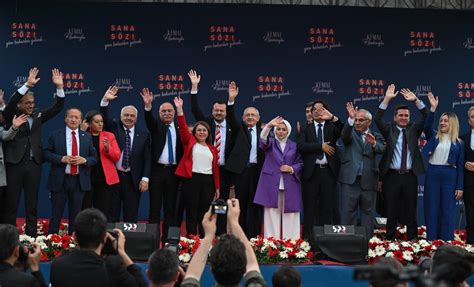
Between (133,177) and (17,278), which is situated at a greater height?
(133,177)

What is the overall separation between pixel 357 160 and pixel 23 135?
3652 millimetres

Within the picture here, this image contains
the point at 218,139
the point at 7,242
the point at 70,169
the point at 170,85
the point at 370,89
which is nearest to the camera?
the point at 7,242

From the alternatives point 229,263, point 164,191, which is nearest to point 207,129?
point 164,191

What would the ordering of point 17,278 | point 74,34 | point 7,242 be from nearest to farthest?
point 17,278, point 7,242, point 74,34

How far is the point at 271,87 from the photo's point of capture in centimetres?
1152

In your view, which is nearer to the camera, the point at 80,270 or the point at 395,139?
the point at 80,270

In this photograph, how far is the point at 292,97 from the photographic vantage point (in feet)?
37.9

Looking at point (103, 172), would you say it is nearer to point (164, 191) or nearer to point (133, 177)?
point (133, 177)

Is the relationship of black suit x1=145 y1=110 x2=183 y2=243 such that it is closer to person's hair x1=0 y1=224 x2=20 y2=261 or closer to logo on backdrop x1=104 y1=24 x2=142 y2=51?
logo on backdrop x1=104 y1=24 x2=142 y2=51

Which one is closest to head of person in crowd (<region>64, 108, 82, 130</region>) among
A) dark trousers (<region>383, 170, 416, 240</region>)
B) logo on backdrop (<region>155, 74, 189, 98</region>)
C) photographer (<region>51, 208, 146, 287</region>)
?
logo on backdrop (<region>155, 74, 189, 98</region>)

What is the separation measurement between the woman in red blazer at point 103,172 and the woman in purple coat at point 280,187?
5.34ft

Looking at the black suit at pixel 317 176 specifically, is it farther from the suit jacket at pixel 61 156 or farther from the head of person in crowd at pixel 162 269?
the head of person in crowd at pixel 162 269

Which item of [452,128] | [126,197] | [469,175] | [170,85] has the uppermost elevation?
[170,85]

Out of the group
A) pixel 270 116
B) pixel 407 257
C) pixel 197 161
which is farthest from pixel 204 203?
pixel 270 116
